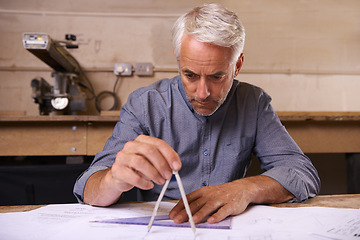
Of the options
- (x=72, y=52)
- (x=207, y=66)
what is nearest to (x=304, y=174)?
(x=207, y=66)

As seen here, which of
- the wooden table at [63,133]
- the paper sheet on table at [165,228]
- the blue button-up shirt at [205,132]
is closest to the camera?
the paper sheet on table at [165,228]

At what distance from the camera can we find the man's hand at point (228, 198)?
60 centimetres

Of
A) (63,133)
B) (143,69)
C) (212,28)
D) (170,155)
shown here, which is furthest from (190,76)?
(143,69)

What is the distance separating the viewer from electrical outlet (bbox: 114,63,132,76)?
236 cm

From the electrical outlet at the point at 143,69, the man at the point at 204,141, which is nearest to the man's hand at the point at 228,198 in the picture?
the man at the point at 204,141

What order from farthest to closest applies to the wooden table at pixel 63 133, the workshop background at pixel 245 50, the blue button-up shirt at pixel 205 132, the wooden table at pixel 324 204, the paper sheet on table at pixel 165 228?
the workshop background at pixel 245 50
the wooden table at pixel 63 133
the blue button-up shirt at pixel 205 132
the wooden table at pixel 324 204
the paper sheet on table at pixel 165 228

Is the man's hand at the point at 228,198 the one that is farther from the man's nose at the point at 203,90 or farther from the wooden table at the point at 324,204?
A: the man's nose at the point at 203,90

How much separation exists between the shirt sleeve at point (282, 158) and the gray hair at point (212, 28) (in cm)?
29

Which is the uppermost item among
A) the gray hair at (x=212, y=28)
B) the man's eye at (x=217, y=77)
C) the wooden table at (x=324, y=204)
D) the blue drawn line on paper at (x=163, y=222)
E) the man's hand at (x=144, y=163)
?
the gray hair at (x=212, y=28)

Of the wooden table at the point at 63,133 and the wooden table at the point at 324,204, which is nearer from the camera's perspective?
the wooden table at the point at 324,204

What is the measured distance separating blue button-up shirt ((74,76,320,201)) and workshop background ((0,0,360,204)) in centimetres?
140

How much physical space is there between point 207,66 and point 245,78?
168 centimetres

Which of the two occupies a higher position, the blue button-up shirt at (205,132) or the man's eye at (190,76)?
the man's eye at (190,76)

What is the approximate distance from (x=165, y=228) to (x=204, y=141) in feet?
1.72
